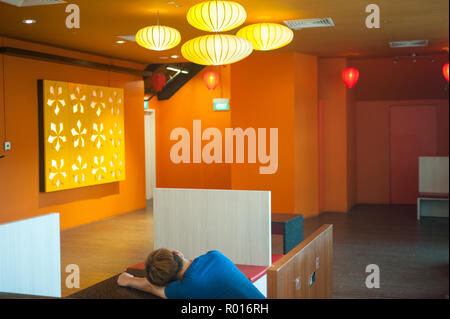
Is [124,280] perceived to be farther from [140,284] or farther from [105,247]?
[105,247]

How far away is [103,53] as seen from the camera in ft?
29.3

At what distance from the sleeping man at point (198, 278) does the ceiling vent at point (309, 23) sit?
483 centimetres

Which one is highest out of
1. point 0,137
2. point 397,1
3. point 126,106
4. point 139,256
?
point 397,1

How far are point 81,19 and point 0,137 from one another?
6.99 ft

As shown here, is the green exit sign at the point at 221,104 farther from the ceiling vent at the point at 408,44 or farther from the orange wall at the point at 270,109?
the ceiling vent at the point at 408,44

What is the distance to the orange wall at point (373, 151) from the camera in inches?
439

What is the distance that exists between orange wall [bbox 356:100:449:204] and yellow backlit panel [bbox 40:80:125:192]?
528 centimetres

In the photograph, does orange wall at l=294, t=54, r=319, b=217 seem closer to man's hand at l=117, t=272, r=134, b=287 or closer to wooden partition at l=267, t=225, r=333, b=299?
wooden partition at l=267, t=225, r=333, b=299

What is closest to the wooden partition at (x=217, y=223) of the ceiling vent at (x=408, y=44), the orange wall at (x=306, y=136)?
the orange wall at (x=306, y=136)

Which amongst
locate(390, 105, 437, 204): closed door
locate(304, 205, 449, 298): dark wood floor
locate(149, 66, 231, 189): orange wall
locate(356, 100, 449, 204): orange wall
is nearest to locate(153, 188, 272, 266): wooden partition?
locate(304, 205, 449, 298): dark wood floor

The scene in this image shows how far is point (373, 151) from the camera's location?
11.2 m

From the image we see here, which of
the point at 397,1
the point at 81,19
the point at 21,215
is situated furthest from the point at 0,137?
the point at 397,1

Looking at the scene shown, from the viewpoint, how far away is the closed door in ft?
35.8
